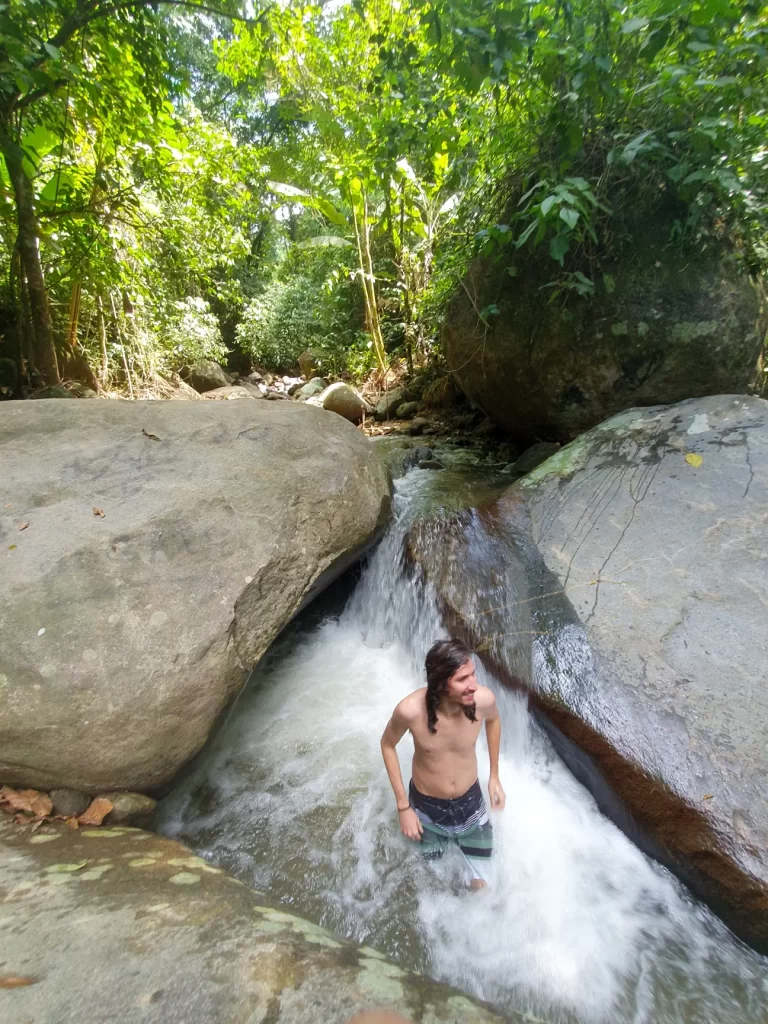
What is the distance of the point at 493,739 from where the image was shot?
2197 mm

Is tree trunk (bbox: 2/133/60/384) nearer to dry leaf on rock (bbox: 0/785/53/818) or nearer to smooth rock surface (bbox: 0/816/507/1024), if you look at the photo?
dry leaf on rock (bbox: 0/785/53/818)

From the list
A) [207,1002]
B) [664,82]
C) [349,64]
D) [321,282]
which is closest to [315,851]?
[207,1002]

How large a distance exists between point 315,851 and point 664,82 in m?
5.24

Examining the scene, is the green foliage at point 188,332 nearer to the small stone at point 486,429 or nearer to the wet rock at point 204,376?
the wet rock at point 204,376

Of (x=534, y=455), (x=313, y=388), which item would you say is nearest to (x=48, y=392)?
(x=534, y=455)

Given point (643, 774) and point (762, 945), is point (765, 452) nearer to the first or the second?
point (643, 774)

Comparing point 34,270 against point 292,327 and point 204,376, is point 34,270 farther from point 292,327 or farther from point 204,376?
point 292,327

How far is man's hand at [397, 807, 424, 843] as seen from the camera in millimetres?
2111

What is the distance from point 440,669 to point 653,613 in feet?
4.58

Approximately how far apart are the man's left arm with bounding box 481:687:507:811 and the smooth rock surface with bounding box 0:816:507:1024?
3.03ft

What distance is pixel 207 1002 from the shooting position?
3.63 ft

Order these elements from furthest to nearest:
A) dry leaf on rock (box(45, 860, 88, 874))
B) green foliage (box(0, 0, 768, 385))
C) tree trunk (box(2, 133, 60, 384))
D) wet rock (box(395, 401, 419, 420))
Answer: wet rock (box(395, 401, 419, 420))
tree trunk (box(2, 133, 60, 384))
green foliage (box(0, 0, 768, 385))
dry leaf on rock (box(45, 860, 88, 874))

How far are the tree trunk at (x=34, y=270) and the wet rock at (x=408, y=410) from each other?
15.9 ft

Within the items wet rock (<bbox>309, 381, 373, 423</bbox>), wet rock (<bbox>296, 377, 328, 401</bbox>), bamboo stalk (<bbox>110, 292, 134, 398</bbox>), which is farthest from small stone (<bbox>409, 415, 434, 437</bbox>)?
bamboo stalk (<bbox>110, 292, 134, 398</bbox>)
